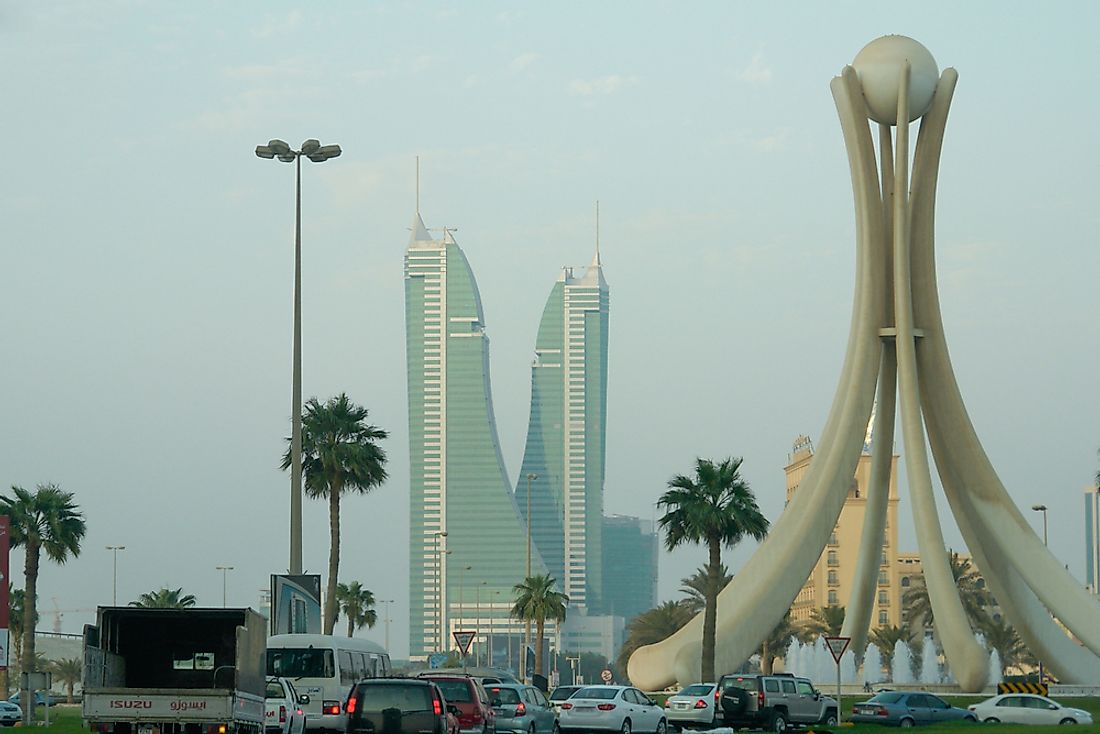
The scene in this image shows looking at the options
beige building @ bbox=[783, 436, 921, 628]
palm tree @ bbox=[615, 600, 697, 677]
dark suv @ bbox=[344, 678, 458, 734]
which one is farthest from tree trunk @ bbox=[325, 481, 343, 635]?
beige building @ bbox=[783, 436, 921, 628]

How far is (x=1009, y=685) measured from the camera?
52.2 metres

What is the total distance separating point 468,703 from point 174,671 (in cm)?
593

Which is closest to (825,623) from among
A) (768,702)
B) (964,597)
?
(964,597)

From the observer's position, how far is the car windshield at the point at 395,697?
24.5 m

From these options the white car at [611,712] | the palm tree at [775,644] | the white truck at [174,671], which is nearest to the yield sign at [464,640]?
the white car at [611,712]

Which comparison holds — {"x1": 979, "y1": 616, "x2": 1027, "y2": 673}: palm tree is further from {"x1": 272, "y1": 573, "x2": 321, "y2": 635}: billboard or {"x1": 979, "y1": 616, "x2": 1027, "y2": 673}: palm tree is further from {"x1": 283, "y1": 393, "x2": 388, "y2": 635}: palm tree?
{"x1": 272, "y1": 573, "x2": 321, "y2": 635}: billboard

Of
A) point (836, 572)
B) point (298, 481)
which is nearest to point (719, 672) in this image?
point (298, 481)

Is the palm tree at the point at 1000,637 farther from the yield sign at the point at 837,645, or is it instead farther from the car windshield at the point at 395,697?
the car windshield at the point at 395,697

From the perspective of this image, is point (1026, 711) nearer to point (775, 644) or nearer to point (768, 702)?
point (768, 702)

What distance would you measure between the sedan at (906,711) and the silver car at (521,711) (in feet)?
40.0

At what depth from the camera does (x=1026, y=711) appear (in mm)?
45531

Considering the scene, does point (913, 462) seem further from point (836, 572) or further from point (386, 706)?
point (836, 572)

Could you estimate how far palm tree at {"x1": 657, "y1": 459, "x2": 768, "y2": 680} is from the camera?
58.6 m

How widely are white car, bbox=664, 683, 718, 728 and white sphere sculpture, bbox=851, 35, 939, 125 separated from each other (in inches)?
935
